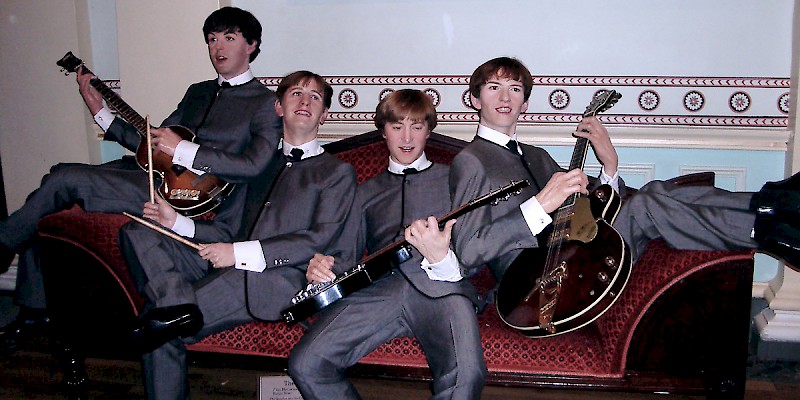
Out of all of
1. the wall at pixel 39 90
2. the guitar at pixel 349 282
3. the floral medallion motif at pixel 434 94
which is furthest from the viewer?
the wall at pixel 39 90

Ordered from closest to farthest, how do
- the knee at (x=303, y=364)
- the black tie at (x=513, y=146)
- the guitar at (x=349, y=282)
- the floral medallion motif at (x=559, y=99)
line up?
the knee at (x=303, y=364), the guitar at (x=349, y=282), the black tie at (x=513, y=146), the floral medallion motif at (x=559, y=99)

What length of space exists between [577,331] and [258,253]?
45.7 inches

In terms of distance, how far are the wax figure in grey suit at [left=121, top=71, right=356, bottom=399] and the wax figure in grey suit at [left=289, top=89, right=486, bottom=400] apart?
12 cm

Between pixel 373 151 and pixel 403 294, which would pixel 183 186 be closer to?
pixel 373 151

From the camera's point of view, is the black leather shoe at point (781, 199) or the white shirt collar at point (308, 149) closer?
the black leather shoe at point (781, 199)

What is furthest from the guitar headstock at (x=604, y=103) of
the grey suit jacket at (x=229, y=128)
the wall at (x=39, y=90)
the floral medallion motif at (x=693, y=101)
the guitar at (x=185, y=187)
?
the wall at (x=39, y=90)

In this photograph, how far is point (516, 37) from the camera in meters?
3.18

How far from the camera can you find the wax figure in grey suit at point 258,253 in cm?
231

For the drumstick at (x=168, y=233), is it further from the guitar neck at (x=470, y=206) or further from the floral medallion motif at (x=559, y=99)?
the floral medallion motif at (x=559, y=99)

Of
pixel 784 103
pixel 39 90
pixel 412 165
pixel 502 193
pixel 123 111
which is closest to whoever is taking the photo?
pixel 502 193

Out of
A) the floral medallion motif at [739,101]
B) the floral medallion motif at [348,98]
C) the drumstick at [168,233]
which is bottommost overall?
the drumstick at [168,233]

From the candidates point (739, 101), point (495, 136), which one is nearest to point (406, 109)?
point (495, 136)

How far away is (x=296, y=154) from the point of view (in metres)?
2.58

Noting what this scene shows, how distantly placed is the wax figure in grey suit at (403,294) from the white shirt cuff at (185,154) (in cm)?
68
